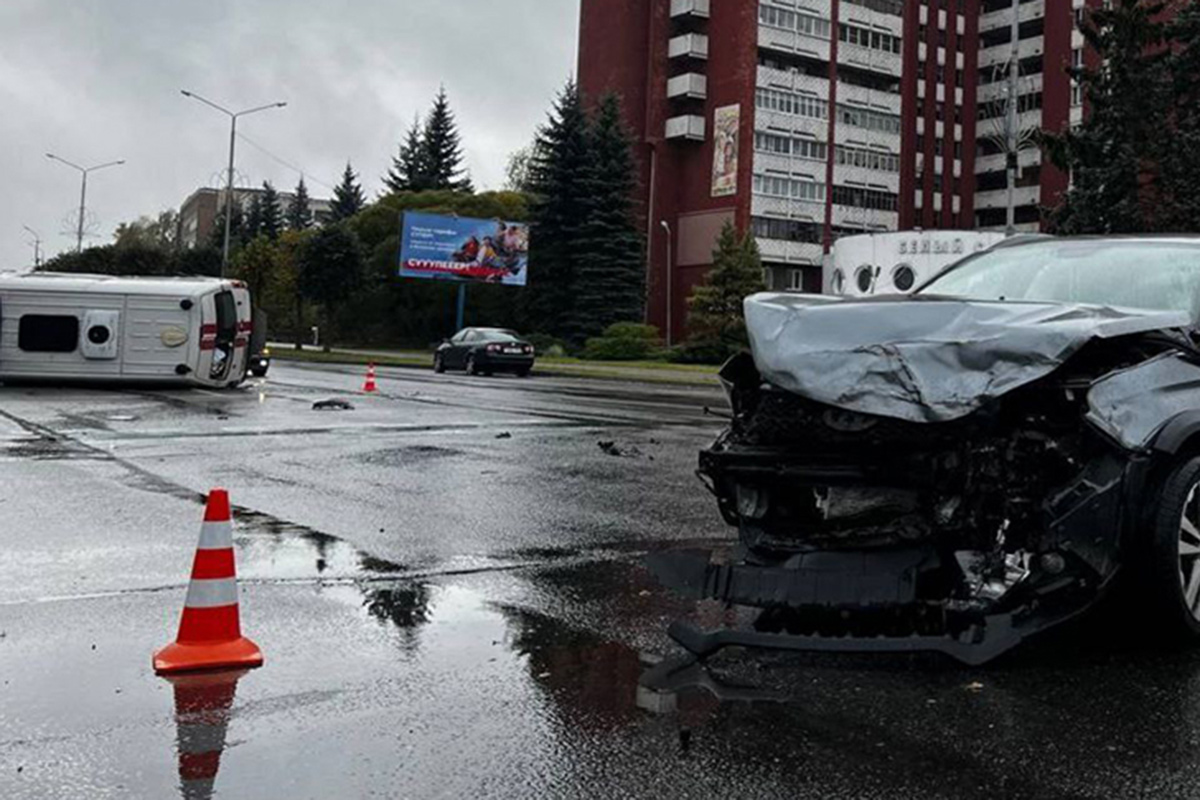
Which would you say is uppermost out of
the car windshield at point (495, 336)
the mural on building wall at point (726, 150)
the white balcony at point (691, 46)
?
the white balcony at point (691, 46)

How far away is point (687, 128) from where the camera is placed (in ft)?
235

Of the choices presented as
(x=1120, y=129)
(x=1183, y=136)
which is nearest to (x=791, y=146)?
(x=1120, y=129)

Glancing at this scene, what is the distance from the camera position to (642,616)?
525 centimetres

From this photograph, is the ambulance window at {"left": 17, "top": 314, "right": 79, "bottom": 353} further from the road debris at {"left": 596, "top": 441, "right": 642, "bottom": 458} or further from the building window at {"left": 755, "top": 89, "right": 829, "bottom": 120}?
the building window at {"left": 755, "top": 89, "right": 829, "bottom": 120}

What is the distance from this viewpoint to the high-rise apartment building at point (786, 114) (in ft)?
230

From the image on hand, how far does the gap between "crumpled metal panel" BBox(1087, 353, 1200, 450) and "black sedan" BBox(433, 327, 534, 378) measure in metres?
29.6

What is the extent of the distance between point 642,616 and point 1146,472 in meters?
2.31

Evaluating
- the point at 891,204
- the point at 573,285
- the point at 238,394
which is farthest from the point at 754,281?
the point at 238,394

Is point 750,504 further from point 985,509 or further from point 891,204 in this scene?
point 891,204

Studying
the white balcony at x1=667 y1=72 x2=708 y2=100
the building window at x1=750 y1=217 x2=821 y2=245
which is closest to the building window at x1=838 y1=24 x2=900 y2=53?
the white balcony at x1=667 y1=72 x2=708 y2=100

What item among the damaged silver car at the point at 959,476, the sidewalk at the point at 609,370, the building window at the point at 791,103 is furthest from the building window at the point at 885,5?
the damaged silver car at the point at 959,476

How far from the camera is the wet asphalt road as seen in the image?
3332mm

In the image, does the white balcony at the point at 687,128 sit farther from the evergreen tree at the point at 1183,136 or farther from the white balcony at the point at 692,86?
the evergreen tree at the point at 1183,136

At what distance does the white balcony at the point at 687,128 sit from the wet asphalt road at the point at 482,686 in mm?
66126
